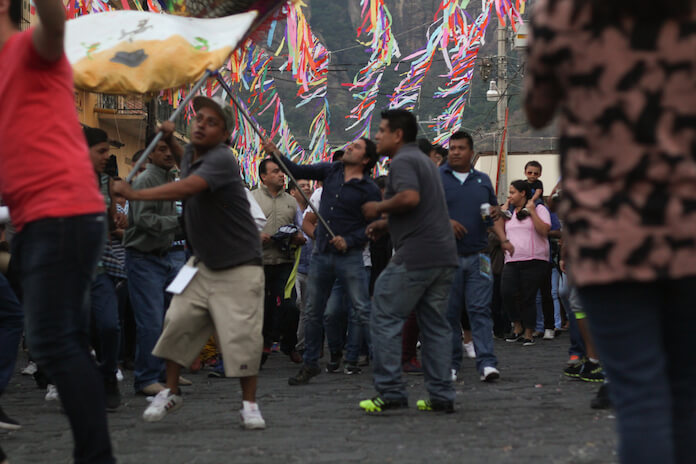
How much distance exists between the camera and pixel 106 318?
698 centimetres

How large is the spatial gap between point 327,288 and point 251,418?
300cm

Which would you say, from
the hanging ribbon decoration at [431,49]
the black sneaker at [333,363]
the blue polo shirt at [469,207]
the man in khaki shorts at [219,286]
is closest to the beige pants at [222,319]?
the man in khaki shorts at [219,286]

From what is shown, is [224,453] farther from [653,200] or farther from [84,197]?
[653,200]

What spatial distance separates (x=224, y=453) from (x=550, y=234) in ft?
26.0

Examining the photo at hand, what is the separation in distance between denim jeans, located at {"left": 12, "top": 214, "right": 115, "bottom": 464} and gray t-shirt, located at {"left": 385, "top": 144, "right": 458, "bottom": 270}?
10.2 ft

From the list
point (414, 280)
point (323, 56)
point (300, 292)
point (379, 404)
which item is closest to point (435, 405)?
point (379, 404)

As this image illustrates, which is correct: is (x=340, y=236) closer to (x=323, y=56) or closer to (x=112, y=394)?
(x=112, y=394)

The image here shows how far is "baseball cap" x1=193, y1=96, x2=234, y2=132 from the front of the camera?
611cm

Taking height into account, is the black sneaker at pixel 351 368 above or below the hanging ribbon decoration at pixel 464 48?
below

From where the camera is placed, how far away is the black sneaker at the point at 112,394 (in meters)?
6.78

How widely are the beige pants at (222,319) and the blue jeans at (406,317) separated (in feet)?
3.09

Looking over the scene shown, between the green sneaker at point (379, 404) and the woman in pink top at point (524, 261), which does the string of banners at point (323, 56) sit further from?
the green sneaker at point (379, 404)

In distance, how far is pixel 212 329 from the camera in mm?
6195

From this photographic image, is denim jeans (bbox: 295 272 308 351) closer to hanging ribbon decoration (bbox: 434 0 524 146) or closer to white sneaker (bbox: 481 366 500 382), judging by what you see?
white sneaker (bbox: 481 366 500 382)
